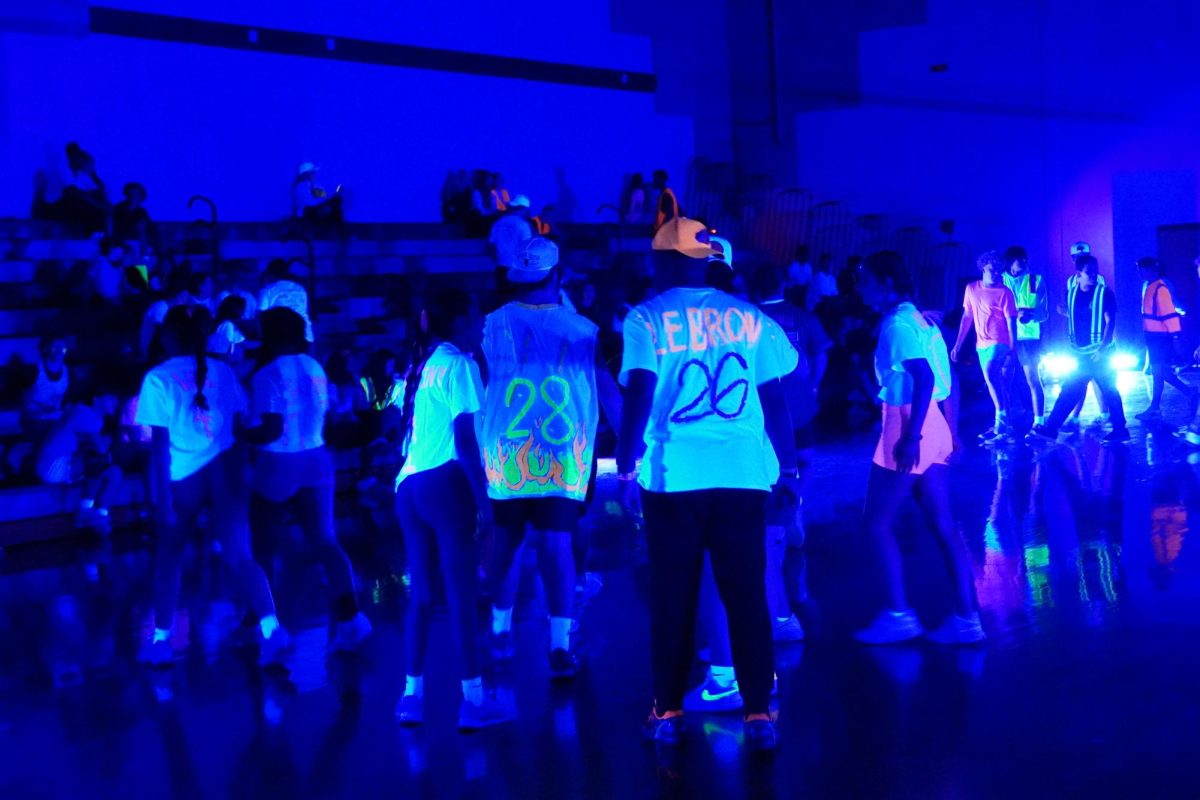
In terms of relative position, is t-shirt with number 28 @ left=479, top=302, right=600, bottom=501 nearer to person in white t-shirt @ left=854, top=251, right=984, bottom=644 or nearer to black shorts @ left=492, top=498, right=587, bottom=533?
black shorts @ left=492, top=498, right=587, bottom=533

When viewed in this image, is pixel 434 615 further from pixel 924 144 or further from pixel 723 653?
pixel 924 144

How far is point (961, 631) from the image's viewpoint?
5371mm

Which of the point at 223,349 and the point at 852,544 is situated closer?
the point at 852,544

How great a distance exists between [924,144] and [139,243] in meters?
12.3

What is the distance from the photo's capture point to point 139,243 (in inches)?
473

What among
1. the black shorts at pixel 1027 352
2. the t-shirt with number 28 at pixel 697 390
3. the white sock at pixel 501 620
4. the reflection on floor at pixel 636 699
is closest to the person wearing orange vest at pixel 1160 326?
the black shorts at pixel 1027 352

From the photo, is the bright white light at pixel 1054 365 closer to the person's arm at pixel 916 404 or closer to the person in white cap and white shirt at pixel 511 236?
the person in white cap and white shirt at pixel 511 236

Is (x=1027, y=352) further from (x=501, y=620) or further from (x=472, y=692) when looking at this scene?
(x=472, y=692)

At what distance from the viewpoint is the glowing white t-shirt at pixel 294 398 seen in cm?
544

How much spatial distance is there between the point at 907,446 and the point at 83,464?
6.85m

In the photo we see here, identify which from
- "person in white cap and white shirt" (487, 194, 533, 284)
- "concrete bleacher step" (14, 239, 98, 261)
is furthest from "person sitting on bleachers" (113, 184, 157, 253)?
"person in white cap and white shirt" (487, 194, 533, 284)

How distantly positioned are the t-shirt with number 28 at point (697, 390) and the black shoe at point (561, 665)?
4.15 ft

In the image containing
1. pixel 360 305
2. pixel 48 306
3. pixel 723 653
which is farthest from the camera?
pixel 360 305

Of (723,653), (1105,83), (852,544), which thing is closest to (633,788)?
(723,653)
